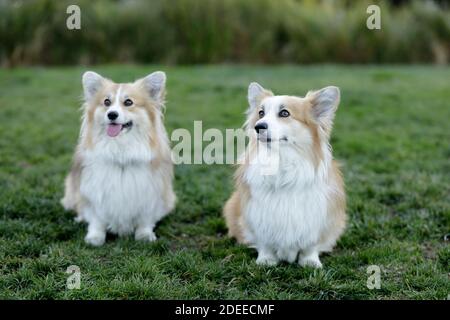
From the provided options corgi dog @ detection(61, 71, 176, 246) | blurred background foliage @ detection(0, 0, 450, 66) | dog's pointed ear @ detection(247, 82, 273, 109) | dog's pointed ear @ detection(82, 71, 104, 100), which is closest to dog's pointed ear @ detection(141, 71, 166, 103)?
corgi dog @ detection(61, 71, 176, 246)

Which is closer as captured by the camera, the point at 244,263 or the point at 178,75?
the point at 244,263

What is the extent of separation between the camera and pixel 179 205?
204 inches

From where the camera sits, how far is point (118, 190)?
425 cm

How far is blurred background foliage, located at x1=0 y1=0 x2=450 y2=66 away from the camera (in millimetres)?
13062

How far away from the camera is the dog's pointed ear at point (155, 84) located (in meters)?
4.31

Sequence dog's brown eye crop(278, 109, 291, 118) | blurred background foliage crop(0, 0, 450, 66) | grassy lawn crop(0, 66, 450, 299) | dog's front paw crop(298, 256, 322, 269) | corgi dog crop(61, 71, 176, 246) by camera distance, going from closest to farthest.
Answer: grassy lawn crop(0, 66, 450, 299)
dog's brown eye crop(278, 109, 291, 118)
dog's front paw crop(298, 256, 322, 269)
corgi dog crop(61, 71, 176, 246)
blurred background foliage crop(0, 0, 450, 66)

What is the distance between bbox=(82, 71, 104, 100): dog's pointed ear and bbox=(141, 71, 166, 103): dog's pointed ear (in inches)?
13.3

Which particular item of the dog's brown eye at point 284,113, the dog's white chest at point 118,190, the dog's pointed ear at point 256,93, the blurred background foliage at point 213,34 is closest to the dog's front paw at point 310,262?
the dog's brown eye at point 284,113

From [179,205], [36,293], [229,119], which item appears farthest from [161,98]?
[229,119]

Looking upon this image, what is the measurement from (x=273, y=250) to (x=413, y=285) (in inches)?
37.7

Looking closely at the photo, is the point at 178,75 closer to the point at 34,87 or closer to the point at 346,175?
the point at 34,87

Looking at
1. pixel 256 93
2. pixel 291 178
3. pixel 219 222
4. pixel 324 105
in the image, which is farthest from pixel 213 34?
pixel 291 178

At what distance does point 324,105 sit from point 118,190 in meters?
1.69

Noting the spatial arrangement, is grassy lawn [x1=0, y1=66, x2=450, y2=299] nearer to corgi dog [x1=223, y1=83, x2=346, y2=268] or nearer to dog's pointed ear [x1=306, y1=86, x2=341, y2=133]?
corgi dog [x1=223, y1=83, x2=346, y2=268]
